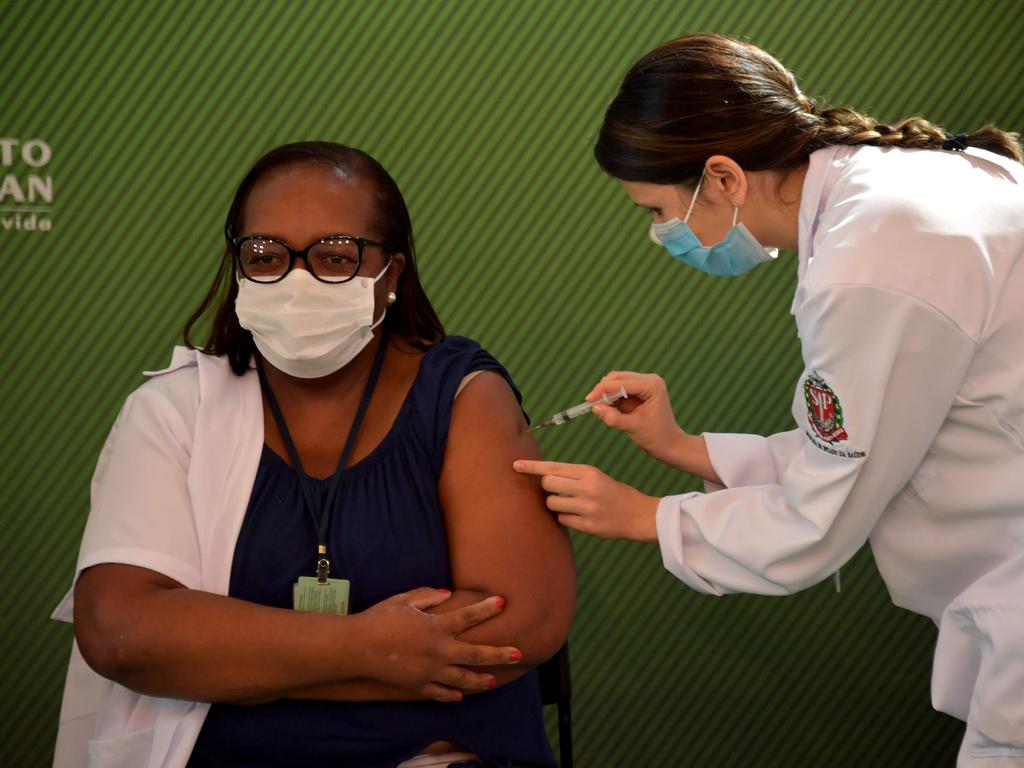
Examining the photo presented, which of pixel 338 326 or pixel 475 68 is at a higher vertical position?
pixel 475 68

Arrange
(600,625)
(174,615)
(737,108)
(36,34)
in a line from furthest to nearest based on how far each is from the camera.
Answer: (600,625)
(36,34)
(737,108)
(174,615)

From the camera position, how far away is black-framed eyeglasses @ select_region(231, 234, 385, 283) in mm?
1631

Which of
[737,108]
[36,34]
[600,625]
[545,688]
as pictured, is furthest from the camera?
[600,625]

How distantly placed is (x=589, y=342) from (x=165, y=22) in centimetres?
127

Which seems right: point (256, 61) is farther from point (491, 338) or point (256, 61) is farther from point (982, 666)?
point (982, 666)

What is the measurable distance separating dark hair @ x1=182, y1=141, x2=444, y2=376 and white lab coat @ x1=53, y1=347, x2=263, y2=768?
77 mm

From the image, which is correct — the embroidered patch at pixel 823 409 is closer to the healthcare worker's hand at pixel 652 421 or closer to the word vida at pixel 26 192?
the healthcare worker's hand at pixel 652 421

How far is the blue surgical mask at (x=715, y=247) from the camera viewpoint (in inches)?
66.5

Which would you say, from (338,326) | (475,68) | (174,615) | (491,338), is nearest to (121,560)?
(174,615)

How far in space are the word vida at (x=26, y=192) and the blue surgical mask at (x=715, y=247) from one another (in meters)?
1.67

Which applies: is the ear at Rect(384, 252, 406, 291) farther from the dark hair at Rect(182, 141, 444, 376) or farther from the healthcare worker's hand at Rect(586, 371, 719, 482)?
the healthcare worker's hand at Rect(586, 371, 719, 482)

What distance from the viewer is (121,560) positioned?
4.97ft

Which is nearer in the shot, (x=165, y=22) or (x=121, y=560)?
(x=121, y=560)

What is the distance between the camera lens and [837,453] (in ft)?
4.69
